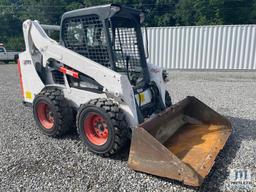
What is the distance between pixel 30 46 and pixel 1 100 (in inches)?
156

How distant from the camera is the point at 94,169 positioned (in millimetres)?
3432

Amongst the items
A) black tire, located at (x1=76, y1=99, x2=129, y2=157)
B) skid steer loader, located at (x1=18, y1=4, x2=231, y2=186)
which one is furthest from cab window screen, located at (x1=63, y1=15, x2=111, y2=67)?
black tire, located at (x1=76, y1=99, x2=129, y2=157)

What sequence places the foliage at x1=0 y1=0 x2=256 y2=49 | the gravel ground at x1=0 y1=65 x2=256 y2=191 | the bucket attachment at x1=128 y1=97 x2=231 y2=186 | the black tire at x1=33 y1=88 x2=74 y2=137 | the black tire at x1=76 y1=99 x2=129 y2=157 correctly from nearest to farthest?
1. the bucket attachment at x1=128 y1=97 x2=231 y2=186
2. the gravel ground at x1=0 y1=65 x2=256 y2=191
3. the black tire at x1=76 y1=99 x2=129 y2=157
4. the black tire at x1=33 y1=88 x2=74 y2=137
5. the foliage at x1=0 y1=0 x2=256 y2=49

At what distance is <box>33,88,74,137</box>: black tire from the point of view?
4160mm

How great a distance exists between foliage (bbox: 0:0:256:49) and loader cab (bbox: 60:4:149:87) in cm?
1766

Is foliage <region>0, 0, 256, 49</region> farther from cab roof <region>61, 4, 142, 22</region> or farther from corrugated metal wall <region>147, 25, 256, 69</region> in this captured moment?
cab roof <region>61, 4, 142, 22</region>

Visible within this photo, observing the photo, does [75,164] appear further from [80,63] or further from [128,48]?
[128,48]

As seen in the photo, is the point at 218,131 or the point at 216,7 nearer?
the point at 218,131

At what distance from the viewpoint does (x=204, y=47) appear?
1354 centimetres

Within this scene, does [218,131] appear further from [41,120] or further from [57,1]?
[57,1]

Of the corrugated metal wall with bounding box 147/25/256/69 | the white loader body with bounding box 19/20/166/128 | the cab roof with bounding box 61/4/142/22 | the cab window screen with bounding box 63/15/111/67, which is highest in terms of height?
the cab roof with bounding box 61/4/142/22

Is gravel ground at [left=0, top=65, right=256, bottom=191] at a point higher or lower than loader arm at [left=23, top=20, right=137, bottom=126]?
lower

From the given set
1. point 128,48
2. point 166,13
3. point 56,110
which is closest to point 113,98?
point 56,110

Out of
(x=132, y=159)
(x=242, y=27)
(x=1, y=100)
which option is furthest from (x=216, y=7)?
(x=132, y=159)
